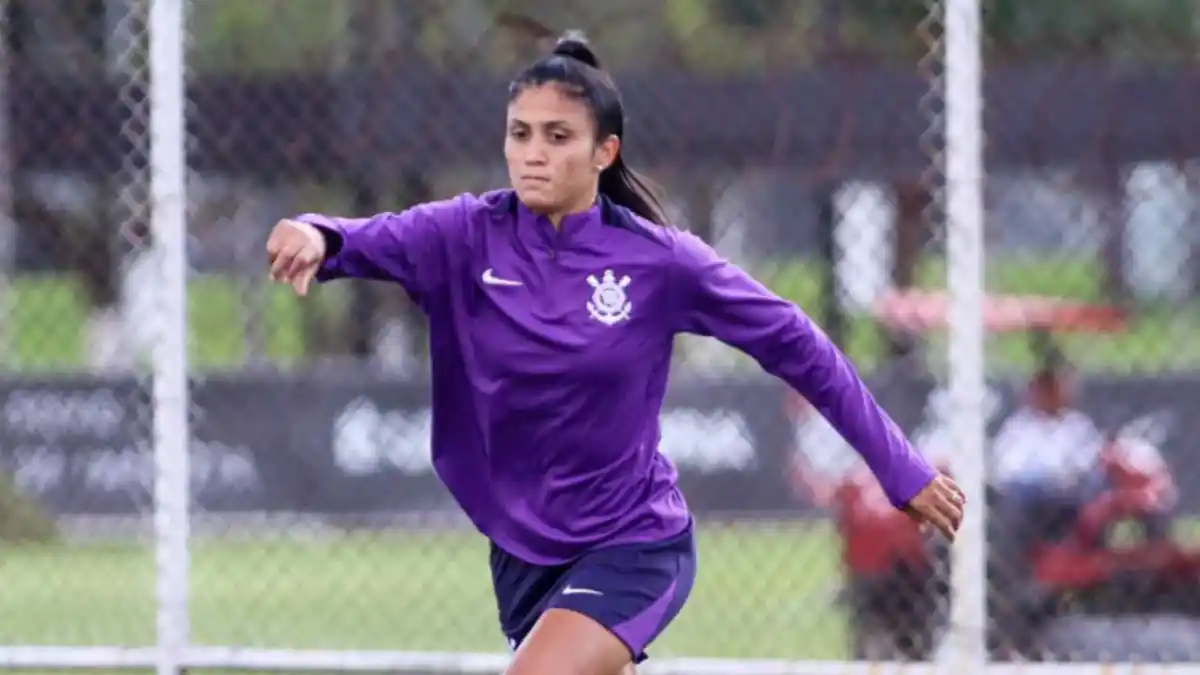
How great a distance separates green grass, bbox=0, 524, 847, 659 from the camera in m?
8.46

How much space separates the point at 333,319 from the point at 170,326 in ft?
18.8

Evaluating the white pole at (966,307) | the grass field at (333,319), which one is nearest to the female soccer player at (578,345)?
the white pole at (966,307)

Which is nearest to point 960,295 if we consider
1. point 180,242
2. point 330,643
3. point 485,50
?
point 180,242

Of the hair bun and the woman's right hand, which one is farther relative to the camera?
the hair bun

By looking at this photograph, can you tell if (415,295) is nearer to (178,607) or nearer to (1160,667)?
(178,607)

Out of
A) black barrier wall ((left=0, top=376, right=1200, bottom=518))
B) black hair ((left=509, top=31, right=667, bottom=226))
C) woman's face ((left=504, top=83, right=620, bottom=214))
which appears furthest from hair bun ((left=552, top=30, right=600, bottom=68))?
black barrier wall ((left=0, top=376, right=1200, bottom=518))

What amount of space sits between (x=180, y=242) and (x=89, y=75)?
191 cm

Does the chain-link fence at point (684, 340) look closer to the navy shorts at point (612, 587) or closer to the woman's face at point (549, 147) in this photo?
the woman's face at point (549, 147)

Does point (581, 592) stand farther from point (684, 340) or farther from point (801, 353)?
point (684, 340)

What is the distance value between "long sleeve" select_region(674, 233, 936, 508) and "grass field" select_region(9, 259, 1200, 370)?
4.76 meters

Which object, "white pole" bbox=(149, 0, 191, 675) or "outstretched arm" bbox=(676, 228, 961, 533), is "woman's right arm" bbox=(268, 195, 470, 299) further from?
"white pole" bbox=(149, 0, 191, 675)

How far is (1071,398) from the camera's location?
9094 mm

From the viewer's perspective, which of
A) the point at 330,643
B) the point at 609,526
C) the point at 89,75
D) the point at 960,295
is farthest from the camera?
the point at 330,643

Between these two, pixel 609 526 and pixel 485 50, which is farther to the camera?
pixel 485 50
